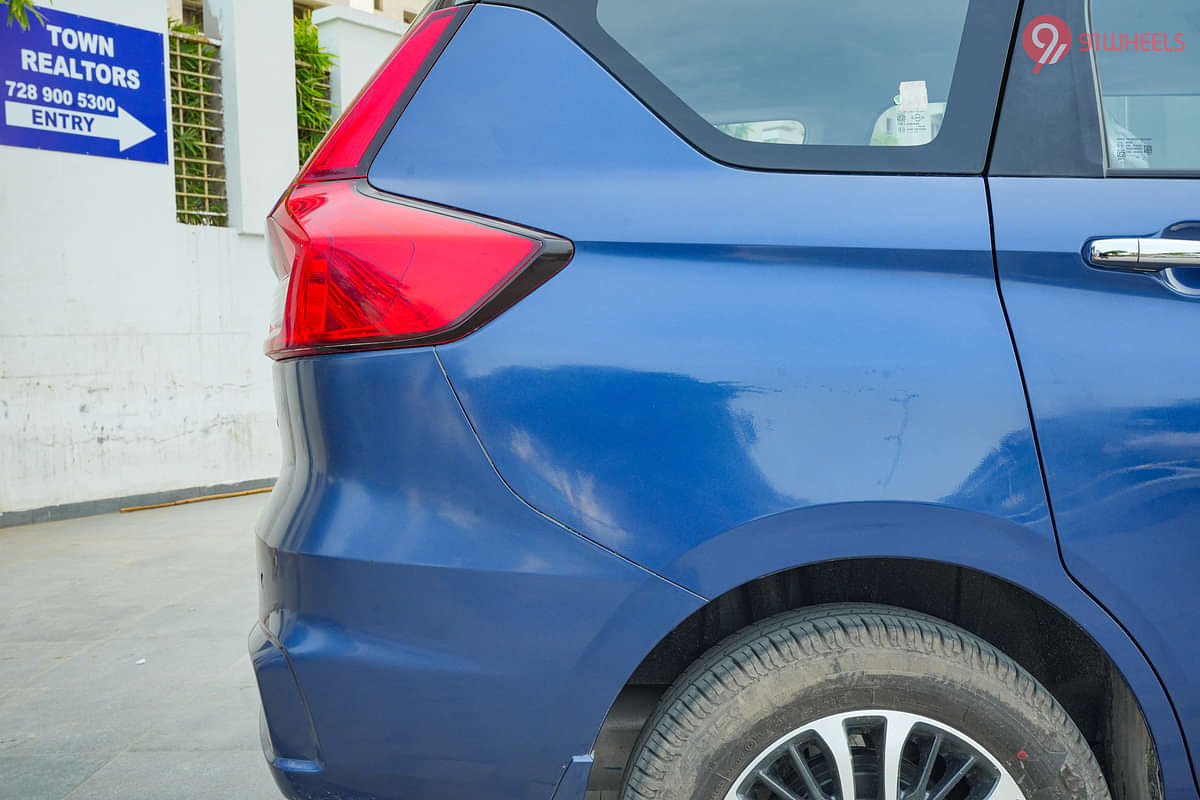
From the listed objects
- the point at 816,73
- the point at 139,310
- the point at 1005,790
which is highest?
the point at 139,310

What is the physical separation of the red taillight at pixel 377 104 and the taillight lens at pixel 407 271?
0.09 meters

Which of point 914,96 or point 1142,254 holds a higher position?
point 914,96

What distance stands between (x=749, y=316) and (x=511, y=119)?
1.41ft

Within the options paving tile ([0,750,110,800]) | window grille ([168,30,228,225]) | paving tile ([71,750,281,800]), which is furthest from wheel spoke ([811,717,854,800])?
window grille ([168,30,228,225])

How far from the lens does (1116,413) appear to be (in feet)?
4.30

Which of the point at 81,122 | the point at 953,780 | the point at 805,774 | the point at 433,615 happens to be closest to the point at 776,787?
the point at 805,774

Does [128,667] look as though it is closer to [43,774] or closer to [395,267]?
[43,774]

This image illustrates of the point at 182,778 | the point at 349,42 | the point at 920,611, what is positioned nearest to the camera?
the point at 920,611

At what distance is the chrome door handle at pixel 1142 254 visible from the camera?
1.34 metres

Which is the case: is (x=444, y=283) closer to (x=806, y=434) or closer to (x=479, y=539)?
(x=479, y=539)

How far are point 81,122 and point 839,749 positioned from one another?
6.80 m

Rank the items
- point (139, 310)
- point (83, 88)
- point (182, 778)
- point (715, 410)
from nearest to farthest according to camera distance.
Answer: point (715, 410)
point (182, 778)
point (83, 88)
point (139, 310)

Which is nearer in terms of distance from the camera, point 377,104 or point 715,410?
point 715,410

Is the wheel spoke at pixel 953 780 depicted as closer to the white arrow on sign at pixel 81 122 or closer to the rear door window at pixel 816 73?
the rear door window at pixel 816 73
